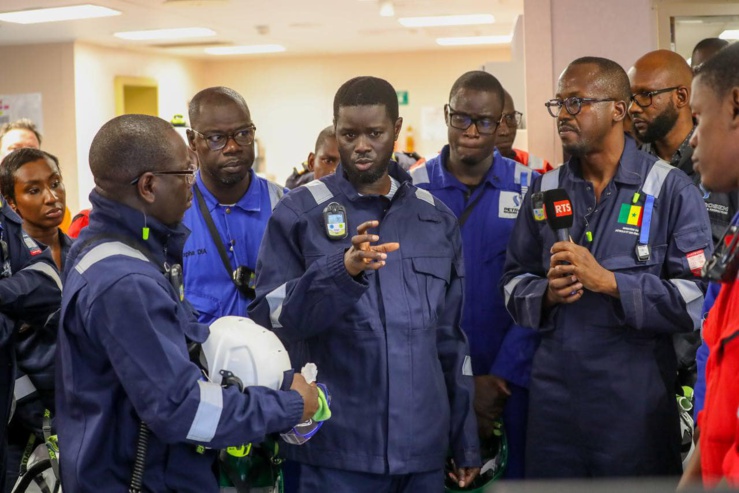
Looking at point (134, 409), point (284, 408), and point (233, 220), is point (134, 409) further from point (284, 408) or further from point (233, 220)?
point (233, 220)

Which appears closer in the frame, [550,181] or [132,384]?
[132,384]

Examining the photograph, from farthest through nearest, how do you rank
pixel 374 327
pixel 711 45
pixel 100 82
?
pixel 100 82 < pixel 711 45 < pixel 374 327

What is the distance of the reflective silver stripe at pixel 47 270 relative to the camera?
3.06m

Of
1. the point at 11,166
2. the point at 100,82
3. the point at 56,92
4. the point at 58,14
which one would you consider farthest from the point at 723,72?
the point at 100,82

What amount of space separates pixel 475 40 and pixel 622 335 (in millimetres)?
9536

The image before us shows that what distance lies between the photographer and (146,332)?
1837 mm

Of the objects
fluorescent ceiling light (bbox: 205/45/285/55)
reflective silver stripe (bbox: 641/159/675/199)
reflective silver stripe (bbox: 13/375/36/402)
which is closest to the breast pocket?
reflective silver stripe (bbox: 641/159/675/199)

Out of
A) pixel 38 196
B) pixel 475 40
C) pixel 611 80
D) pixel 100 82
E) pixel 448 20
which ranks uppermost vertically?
pixel 475 40

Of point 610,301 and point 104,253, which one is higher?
point 104,253

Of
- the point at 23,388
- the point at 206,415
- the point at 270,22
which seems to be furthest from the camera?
the point at 270,22

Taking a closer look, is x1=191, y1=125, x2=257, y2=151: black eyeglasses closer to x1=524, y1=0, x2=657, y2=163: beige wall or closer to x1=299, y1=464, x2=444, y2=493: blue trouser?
x1=299, y1=464, x2=444, y2=493: blue trouser

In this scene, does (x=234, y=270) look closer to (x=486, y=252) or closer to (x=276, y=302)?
(x=276, y=302)

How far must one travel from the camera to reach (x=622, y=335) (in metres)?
2.63

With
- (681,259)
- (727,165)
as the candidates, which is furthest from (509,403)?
(727,165)
